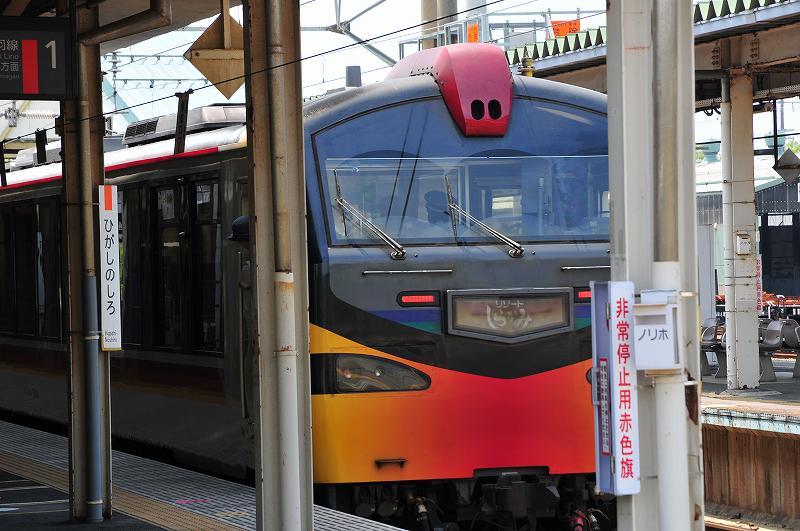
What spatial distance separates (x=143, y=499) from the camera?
28.3ft

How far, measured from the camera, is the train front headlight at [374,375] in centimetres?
771

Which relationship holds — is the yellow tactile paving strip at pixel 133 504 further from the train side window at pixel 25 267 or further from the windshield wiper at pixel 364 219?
the train side window at pixel 25 267

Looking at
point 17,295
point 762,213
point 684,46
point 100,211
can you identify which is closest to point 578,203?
point 100,211

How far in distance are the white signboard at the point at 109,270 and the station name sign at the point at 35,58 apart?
68cm

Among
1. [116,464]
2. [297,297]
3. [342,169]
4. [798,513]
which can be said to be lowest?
[798,513]

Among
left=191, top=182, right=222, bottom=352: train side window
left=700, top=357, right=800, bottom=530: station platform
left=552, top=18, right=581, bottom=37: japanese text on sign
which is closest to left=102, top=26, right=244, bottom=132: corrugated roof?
left=552, top=18, right=581, bottom=37: japanese text on sign

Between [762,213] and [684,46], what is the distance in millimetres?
25419

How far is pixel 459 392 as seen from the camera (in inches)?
309

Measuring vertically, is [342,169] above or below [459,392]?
above

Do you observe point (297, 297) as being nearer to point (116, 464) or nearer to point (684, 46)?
point (684, 46)

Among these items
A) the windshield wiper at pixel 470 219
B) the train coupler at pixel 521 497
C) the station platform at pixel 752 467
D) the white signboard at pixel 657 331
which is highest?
the windshield wiper at pixel 470 219

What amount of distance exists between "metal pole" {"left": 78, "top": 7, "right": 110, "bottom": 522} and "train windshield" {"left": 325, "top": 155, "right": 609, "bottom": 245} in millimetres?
1370

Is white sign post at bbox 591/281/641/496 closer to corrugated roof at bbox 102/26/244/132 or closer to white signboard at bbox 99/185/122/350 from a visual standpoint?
white signboard at bbox 99/185/122/350

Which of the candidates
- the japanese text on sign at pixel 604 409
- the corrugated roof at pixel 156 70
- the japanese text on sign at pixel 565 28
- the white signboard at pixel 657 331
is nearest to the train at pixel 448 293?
the japanese text on sign at pixel 604 409
